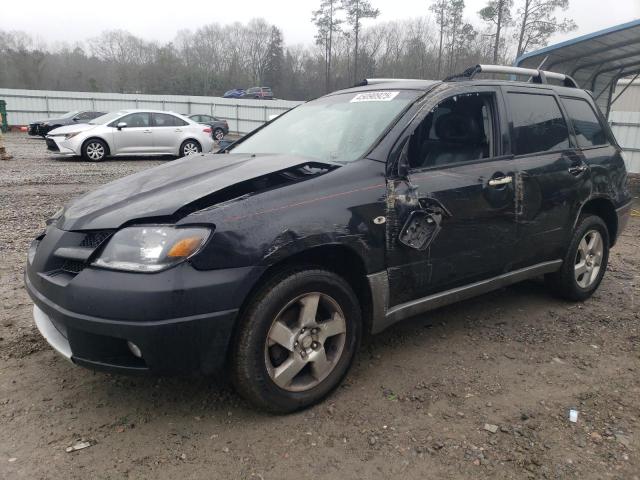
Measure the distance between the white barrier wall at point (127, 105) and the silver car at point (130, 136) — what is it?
44.5 feet

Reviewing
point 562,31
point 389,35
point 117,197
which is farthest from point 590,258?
point 389,35

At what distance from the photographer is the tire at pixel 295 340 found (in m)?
2.42

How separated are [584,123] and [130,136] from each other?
12.5 m

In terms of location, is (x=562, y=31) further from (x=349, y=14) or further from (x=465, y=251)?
(x=465, y=251)

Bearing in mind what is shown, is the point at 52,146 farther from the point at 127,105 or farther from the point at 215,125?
the point at 127,105

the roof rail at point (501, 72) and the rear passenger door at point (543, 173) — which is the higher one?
the roof rail at point (501, 72)

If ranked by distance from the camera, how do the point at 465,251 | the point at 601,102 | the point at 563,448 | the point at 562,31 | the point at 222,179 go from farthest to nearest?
the point at 562,31, the point at 601,102, the point at 465,251, the point at 222,179, the point at 563,448

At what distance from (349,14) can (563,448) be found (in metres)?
56.4

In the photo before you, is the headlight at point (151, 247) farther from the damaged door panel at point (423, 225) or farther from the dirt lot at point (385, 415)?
the damaged door panel at point (423, 225)

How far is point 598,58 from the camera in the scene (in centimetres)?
1091

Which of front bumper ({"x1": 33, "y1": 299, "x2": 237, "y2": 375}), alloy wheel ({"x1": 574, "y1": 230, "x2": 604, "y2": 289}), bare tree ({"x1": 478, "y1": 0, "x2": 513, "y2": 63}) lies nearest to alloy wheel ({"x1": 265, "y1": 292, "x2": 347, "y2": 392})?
front bumper ({"x1": 33, "y1": 299, "x2": 237, "y2": 375})

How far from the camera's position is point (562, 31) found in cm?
3694

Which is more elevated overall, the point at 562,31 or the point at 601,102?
the point at 562,31

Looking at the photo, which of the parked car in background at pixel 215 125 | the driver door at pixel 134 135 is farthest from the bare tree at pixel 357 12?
the driver door at pixel 134 135
